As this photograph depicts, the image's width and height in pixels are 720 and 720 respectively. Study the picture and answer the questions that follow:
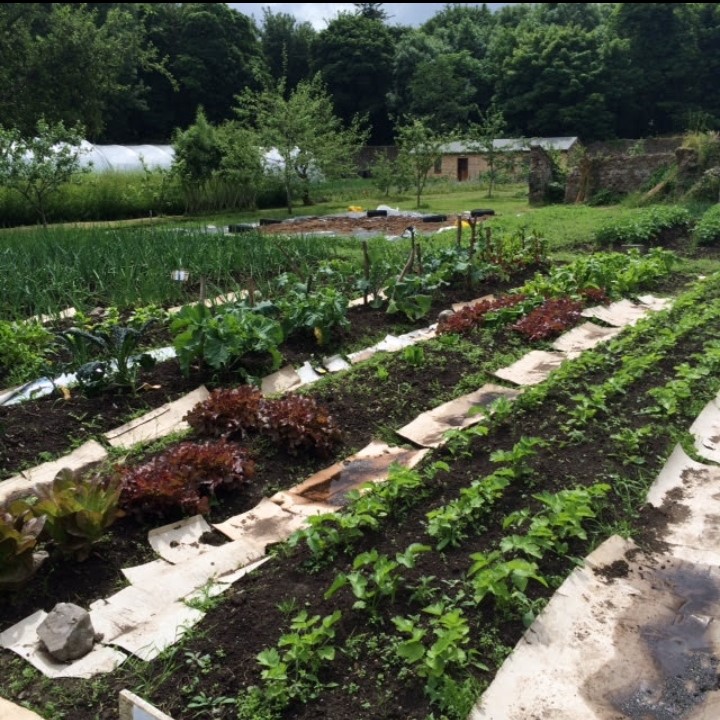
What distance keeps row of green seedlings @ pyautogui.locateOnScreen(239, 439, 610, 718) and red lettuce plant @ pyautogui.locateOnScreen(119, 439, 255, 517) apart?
112 cm

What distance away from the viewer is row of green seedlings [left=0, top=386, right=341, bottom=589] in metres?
3.06

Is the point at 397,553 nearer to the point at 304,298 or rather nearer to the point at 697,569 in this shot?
the point at 697,569

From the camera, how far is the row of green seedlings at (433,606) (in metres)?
2.33

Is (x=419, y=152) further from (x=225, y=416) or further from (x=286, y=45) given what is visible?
(x=286, y=45)

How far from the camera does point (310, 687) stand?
2.36 m

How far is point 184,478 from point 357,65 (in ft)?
138

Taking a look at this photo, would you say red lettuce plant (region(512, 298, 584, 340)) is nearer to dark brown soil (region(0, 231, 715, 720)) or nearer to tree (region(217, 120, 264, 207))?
dark brown soil (region(0, 231, 715, 720))

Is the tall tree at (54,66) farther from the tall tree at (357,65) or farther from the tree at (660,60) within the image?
the tree at (660,60)

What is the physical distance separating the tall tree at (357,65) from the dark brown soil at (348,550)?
3951 centimetres

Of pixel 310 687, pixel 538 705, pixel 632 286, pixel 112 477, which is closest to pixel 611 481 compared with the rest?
pixel 538 705

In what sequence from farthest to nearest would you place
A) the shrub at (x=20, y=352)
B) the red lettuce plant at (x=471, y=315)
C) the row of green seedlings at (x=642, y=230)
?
the row of green seedlings at (x=642, y=230)
the red lettuce plant at (x=471, y=315)
the shrub at (x=20, y=352)

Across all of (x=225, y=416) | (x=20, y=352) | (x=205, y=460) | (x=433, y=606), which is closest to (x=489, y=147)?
(x=20, y=352)

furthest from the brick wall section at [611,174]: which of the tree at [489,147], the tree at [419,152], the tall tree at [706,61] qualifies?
the tall tree at [706,61]

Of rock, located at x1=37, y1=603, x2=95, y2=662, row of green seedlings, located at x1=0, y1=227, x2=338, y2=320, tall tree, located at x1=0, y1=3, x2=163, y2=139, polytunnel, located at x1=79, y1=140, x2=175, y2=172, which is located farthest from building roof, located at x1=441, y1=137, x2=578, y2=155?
rock, located at x1=37, y1=603, x2=95, y2=662
